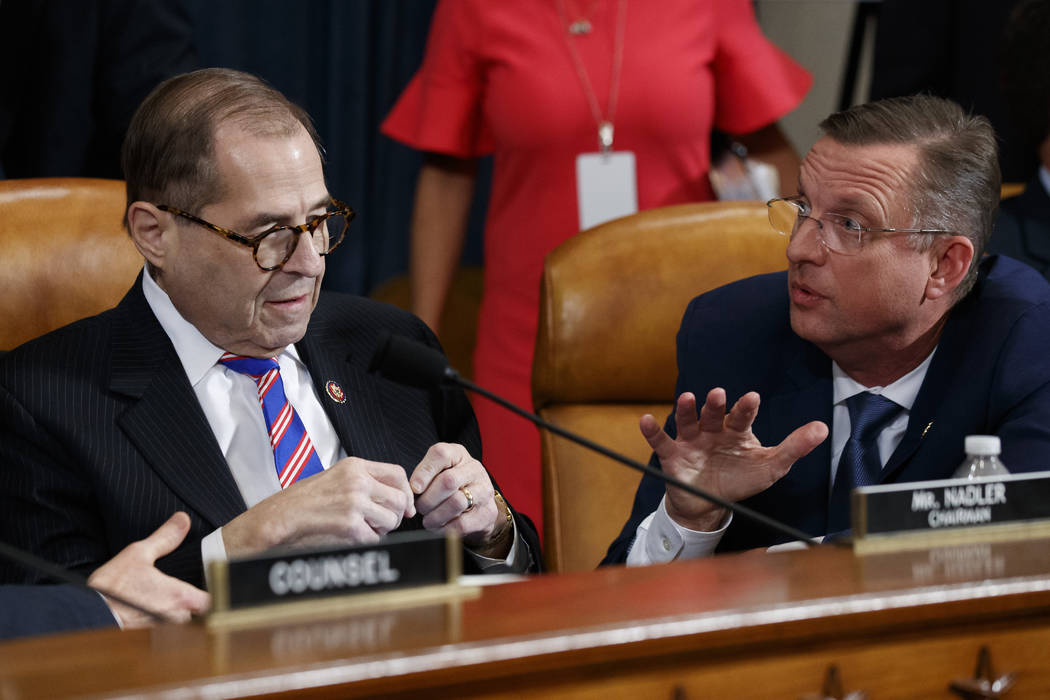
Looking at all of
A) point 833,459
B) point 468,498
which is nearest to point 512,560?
point 468,498

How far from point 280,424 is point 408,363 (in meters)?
0.52

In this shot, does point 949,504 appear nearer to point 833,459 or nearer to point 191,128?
point 833,459

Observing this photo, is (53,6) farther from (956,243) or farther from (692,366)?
(956,243)

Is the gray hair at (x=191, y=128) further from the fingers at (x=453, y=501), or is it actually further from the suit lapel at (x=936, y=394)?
the suit lapel at (x=936, y=394)

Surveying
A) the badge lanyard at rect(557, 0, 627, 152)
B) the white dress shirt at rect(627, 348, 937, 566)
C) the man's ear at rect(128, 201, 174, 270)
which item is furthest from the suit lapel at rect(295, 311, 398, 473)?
the badge lanyard at rect(557, 0, 627, 152)

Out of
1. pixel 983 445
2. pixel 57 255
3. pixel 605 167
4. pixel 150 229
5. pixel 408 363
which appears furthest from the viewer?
pixel 605 167

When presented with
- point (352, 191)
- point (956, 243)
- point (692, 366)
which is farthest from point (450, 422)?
→ point (352, 191)

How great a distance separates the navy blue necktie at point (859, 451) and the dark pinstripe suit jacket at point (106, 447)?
61 centimetres

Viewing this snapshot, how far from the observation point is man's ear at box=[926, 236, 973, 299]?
5.90 feet

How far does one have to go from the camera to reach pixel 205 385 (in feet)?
5.80

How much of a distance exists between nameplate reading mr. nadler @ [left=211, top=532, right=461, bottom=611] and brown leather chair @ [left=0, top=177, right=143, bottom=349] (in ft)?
3.40

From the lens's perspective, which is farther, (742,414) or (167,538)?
(742,414)

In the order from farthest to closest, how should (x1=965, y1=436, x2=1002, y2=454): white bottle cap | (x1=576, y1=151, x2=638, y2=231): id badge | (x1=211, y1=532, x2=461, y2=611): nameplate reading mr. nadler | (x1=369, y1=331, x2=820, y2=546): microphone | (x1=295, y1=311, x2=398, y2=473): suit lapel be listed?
(x1=576, y1=151, x2=638, y2=231): id badge < (x1=295, y1=311, x2=398, y2=473): suit lapel < (x1=965, y1=436, x2=1002, y2=454): white bottle cap < (x1=369, y1=331, x2=820, y2=546): microphone < (x1=211, y1=532, x2=461, y2=611): nameplate reading mr. nadler

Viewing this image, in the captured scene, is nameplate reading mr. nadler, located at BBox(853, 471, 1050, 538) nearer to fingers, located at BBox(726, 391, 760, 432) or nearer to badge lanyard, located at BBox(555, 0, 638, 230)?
fingers, located at BBox(726, 391, 760, 432)
